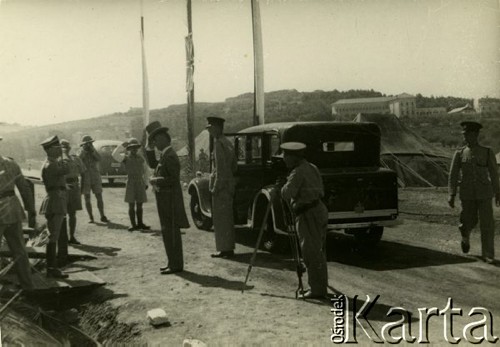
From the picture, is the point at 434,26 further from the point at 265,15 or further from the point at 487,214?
the point at 487,214

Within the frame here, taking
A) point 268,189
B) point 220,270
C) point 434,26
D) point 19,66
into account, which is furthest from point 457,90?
point 19,66

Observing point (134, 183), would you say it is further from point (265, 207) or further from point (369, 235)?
point (369, 235)

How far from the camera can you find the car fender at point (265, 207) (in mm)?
6555

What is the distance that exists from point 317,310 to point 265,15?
3.31 meters

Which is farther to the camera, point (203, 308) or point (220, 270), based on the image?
point (220, 270)

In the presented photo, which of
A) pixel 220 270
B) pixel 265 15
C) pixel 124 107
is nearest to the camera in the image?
pixel 265 15

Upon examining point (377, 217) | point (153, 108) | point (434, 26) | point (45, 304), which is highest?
point (434, 26)

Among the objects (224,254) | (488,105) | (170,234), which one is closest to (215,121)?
(170,234)

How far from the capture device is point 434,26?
545 cm

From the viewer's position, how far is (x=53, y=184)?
6.01 meters

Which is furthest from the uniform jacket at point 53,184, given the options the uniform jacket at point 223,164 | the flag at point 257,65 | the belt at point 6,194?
the flag at point 257,65

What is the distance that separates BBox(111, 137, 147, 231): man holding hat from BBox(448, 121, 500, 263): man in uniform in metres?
5.17

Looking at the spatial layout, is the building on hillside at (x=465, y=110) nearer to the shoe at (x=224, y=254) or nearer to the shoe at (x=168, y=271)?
the shoe at (x=224, y=254)

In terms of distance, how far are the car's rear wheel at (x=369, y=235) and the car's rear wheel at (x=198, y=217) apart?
2.60 m
